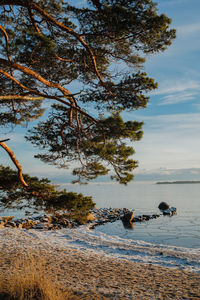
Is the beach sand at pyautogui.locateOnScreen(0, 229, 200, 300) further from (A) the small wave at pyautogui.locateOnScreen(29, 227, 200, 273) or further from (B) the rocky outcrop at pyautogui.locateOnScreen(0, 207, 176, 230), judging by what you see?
(B) the rocky outcrop at pyautogui.locateOnScreen(0, 207, 176, 230)

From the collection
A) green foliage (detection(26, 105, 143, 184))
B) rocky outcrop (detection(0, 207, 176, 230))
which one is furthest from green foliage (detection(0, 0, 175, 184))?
rocky outcrop (detection(0, 207, 176, 230))

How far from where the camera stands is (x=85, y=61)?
26.5 ft

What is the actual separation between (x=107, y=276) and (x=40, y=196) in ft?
9.61

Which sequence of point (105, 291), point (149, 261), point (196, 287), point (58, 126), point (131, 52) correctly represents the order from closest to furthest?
point (105, 291)
point (196, 287)
point (131, 52)
point (149, 261)
point (58, 126)

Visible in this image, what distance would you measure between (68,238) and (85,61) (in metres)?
9.21

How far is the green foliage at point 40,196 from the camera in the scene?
6.98m

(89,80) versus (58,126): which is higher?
(89,80)

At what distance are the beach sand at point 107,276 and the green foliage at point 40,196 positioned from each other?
62.0 inches

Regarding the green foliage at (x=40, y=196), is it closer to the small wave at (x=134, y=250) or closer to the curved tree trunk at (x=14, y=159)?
the curved tree trunk at (x=14, y=159)

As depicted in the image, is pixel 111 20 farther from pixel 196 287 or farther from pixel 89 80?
pixel 196 287

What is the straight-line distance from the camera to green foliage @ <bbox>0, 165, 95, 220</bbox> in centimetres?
698

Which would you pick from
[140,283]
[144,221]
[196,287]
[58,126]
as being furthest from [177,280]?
[144,221]

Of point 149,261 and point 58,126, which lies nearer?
point 149,261

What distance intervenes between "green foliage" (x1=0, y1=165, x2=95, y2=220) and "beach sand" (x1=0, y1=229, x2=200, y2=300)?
1574 millimetres
